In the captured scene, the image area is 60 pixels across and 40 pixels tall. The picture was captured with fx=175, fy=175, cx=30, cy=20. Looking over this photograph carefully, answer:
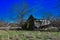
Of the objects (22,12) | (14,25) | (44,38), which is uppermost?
(22,12)

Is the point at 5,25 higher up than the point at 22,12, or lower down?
lower down

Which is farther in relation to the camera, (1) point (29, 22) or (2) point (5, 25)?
(1) point (29, 22)

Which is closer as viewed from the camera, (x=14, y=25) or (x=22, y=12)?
(x=14, y=25)

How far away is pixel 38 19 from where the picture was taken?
14.1 metres

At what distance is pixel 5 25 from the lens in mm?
12492

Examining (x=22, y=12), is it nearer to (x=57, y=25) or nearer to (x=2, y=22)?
(x=2, y=22)

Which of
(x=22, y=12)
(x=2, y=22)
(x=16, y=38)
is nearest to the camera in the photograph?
(x=16, y=38)

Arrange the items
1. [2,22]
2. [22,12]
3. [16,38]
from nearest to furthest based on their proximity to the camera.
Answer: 1. [16,38]
2. [2,22]
3. [22,12]

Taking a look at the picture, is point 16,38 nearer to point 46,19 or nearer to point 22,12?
point 22,12

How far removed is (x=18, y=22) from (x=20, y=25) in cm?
31

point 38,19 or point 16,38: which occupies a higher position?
point 38,19

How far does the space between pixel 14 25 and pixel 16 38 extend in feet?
22.6

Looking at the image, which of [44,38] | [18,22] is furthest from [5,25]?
[44,38]

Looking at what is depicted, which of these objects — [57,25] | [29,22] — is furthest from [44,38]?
[29,22]
